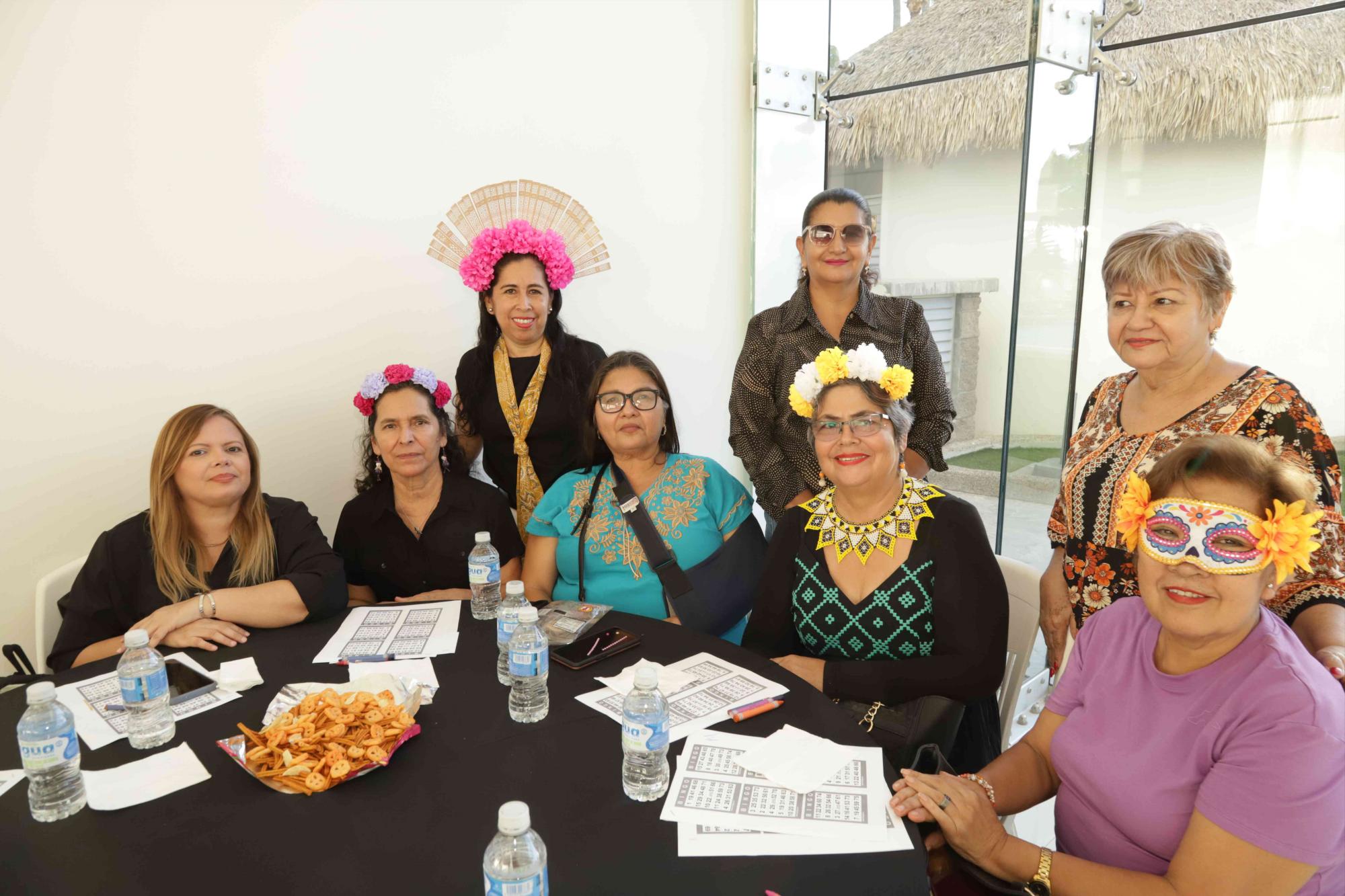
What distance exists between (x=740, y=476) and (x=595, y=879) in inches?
149

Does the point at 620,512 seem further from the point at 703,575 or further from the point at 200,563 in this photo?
the point at 200,563

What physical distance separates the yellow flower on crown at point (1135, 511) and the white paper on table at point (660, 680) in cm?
97

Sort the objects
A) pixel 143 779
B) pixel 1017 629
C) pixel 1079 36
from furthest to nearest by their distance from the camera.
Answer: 1. pixel 1079 36
2. pixel 1017 629
3. pixel 143 779

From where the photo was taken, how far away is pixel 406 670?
204 cm

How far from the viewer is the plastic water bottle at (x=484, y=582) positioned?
2443 millimetres

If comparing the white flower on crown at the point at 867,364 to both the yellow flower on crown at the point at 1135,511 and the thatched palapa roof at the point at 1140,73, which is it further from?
the thatched palapa roof at the point at 1140,73

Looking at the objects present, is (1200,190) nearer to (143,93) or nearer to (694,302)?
(694,302)

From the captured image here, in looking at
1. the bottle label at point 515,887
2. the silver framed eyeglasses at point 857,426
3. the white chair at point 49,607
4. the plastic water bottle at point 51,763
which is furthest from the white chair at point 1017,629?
the white chair at point 49,607

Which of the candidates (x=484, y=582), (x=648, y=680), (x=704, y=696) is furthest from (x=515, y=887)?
(x=484, y=582)

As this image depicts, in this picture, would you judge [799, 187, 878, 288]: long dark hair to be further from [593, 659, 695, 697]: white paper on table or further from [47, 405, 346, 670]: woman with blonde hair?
[47, 405, 346, 670]: woman with blonde hair

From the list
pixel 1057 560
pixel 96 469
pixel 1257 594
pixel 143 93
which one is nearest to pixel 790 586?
pixel 1057 560

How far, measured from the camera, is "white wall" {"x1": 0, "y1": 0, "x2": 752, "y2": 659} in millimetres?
2863

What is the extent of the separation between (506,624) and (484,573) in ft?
1.57

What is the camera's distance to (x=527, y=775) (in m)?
1.56
